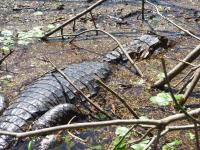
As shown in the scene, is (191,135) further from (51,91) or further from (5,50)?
(5,50)

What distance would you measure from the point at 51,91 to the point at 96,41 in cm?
206

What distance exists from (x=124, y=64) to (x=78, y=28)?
5.06 ft

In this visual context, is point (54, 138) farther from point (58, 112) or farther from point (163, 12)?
point (163, 12)

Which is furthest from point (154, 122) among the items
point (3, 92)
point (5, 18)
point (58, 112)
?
point (5, 18)

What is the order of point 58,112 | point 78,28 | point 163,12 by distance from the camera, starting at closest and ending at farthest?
point 58,112 < point 78,28 < point 163,12

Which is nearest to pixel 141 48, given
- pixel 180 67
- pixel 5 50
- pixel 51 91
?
pixel 180 67

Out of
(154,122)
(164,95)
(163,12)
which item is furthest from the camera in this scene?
(163,12)

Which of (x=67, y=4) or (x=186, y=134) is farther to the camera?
(x=67, y=4)

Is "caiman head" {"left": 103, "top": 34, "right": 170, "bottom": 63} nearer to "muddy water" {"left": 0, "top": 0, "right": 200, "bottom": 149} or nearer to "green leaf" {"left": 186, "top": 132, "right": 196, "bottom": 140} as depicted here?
"muddy water" {"left": 0, "top": 0, "right": 200, "bottom": 149}

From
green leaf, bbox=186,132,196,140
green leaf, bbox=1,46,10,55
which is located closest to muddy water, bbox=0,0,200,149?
green leaf, bbox=1,46,10,55

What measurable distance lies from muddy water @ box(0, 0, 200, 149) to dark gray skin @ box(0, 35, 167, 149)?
0.18m

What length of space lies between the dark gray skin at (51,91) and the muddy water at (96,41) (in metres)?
Result: 0.18

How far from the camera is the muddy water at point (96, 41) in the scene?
4.54 meters

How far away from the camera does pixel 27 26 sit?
6.61 meters
